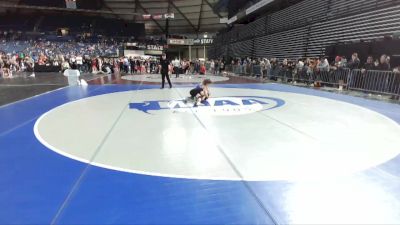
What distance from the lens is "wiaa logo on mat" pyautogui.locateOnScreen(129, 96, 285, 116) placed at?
7621 millimetres

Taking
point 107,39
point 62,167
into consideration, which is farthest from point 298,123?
point 107,39

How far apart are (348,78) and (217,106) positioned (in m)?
7.29

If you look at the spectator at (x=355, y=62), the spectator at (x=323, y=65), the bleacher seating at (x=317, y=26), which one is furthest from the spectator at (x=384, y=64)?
the spectator at (x=323, y=65)

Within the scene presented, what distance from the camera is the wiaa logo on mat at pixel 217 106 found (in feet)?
25.0

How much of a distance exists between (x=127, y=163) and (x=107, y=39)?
47.3 meters

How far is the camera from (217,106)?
327 inches

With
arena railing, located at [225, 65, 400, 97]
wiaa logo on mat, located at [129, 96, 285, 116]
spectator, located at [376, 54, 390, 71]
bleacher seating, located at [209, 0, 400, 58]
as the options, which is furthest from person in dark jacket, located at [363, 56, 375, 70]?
wiaa logo on mat, located at [129, 96, 285, 116]

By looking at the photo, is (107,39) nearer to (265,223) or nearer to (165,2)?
(165,2)

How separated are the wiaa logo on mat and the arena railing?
415 cm

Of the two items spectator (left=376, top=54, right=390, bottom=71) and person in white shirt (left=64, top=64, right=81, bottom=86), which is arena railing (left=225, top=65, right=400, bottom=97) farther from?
person in white shirt (left=64, top=64, right=81, bottom=86)

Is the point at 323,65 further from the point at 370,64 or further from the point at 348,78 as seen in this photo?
the point at 370,64

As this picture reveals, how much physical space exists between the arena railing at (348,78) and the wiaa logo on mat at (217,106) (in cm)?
415

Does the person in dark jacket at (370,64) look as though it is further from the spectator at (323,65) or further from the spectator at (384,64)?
the spectator at (323,65)

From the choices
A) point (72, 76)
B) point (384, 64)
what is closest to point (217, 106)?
point (384, 64)
